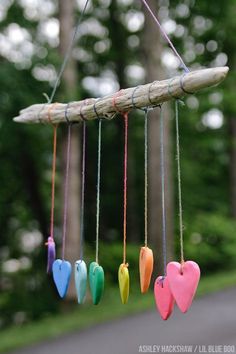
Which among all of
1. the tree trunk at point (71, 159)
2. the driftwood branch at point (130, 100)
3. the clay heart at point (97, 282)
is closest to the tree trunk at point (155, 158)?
the tree trunk at point (71, 159)

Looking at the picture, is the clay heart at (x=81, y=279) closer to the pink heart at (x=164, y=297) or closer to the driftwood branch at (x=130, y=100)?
the pink heart at (x=164, y=297)

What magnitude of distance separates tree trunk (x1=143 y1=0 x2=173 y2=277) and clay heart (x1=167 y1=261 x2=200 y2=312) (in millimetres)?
6773

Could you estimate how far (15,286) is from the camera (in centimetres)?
1050

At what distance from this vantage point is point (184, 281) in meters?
1.66

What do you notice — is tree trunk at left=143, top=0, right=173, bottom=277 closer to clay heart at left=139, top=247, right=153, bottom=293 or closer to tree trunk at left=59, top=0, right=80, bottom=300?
tree trunk at left=59, top=0, right=80, bottom=300

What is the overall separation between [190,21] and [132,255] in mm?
4549

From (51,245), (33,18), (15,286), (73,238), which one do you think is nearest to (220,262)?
(15,286)

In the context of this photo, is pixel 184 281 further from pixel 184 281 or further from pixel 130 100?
pixel 130 100

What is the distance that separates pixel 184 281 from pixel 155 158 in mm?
7081

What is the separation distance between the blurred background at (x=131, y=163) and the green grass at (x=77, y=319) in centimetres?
18

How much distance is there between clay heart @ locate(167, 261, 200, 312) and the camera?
1656mm

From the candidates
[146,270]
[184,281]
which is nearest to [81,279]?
[146,270]

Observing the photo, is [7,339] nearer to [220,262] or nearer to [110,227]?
[110,227]

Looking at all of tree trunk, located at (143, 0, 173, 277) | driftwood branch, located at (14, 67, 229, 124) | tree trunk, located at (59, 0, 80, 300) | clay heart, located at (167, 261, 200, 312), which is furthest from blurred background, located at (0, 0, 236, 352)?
clay heart, located at (167, 261, 200, 312)
